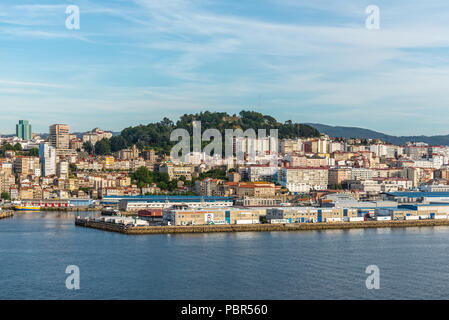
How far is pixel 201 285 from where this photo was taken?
8.25 m

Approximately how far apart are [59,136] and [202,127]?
778cm

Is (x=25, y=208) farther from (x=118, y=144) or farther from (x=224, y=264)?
(x=118, y=144)

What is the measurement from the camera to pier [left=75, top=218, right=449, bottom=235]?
1403cm

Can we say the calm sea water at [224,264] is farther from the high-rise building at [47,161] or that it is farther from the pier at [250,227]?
the high-rise building at [47,161]

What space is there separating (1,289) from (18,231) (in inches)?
243

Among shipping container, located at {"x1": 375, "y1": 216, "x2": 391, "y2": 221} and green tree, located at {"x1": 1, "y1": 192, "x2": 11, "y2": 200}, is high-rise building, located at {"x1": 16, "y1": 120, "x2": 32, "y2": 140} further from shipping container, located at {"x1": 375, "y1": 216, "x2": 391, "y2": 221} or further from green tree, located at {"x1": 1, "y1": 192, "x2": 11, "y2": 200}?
A: shipping container, located at {"x1": 375, "y1": 216, "x2": 391, "y2": 221}

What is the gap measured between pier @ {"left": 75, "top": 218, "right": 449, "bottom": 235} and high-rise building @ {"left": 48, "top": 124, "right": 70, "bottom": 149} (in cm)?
1932

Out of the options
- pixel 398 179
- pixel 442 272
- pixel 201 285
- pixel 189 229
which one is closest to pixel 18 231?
pixel 189 229

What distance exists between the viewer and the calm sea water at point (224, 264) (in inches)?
314

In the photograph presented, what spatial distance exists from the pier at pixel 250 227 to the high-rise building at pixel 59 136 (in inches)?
761

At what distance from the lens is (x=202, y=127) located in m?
37.5

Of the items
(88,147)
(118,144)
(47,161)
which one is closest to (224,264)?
(47,161)

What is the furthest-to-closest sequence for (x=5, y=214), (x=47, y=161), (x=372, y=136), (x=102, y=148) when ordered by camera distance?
(x=372, y=136), (x=102, y=148), (x=47, y=161), (x=5, y=214)
